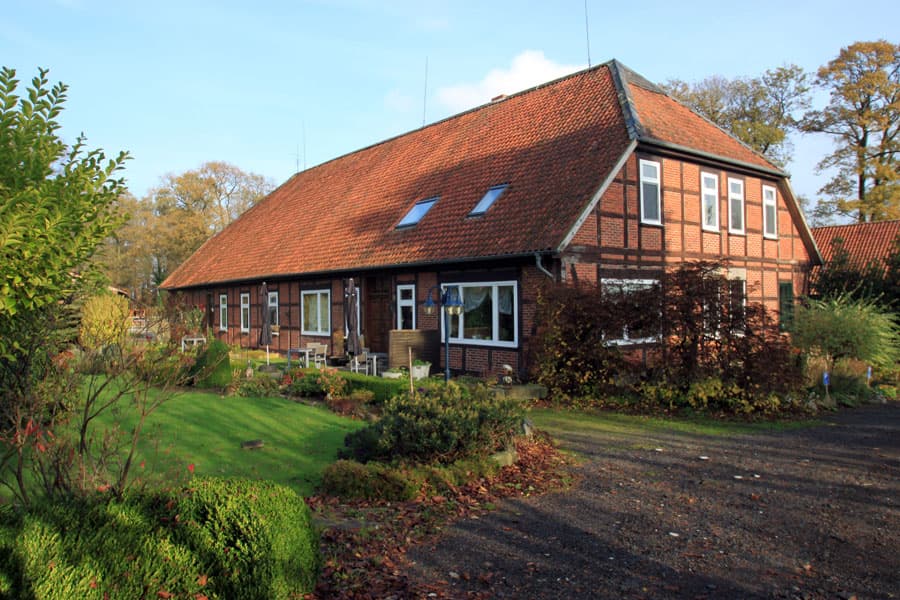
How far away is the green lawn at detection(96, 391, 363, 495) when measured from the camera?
7.35 metres

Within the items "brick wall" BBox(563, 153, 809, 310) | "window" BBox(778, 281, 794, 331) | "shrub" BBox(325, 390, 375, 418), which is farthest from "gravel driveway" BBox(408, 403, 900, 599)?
"window" BBox(778, 281, 794, 331)

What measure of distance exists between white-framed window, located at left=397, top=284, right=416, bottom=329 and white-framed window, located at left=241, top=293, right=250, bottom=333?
9.74m

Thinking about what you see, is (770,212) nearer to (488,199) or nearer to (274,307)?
(488,199)

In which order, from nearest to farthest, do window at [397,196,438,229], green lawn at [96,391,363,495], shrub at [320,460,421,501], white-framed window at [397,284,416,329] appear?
1. shrub at [320,460,421,501]
2. green lawn at [96,391,363,495]
3. white-framed window at [397,284,416,329]
4. window at [397,196,438,229]

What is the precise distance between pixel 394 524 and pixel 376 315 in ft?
43.5

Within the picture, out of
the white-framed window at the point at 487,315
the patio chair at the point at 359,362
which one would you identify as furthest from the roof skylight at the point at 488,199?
the patio chair at the point at 359,362

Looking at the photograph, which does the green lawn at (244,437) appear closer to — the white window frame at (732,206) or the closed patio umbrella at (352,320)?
the closed patio umbrella at (352,320)

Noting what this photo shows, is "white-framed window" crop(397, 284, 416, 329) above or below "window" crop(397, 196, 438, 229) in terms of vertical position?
below

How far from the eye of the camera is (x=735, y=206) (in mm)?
18469

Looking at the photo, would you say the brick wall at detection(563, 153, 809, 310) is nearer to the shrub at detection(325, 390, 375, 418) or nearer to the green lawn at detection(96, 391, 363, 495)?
the shrub at detection(325, 390, 375, 418)

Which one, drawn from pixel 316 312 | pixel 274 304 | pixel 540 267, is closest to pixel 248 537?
pixel 540 267

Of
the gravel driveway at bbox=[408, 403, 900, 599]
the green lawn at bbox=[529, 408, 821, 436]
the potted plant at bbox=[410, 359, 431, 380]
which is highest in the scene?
the potted plant at bbox=[410, 359, 431, 380]

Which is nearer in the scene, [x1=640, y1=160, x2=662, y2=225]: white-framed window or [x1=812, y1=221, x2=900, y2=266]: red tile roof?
[x1=640, y1=160, x2=662, y2=225]: white-framed window

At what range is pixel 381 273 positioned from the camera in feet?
59.7
